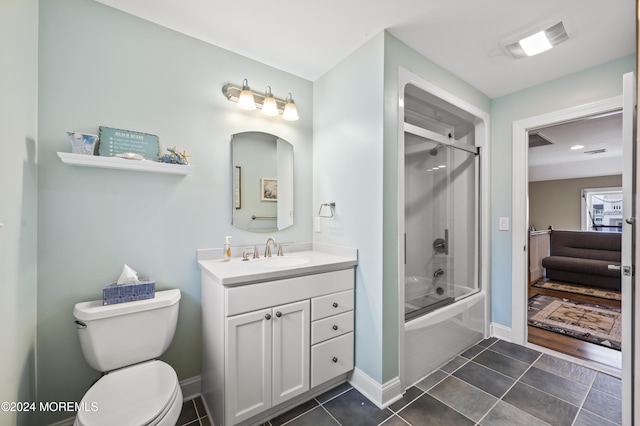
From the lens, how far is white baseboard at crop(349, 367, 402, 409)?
1690mm

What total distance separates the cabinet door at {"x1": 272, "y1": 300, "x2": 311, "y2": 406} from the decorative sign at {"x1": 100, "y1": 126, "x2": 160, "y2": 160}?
4.05 feet

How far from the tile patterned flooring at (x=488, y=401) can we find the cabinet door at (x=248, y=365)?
0.77 feet

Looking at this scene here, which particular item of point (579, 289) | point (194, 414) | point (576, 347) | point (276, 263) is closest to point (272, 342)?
point (276, 263)

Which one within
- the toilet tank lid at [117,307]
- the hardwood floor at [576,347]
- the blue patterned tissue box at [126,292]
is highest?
the blue patterned tissue box at [126,292]

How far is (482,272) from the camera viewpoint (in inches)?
103

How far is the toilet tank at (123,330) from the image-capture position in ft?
A: 4.27

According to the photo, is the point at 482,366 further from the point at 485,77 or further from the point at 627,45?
the point at 627,45

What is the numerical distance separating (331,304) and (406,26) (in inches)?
73.8

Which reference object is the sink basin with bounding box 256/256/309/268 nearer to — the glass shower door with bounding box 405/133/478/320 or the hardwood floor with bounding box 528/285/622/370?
the glass shower door with bounding box 405/133/478/320

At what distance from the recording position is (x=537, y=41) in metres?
1.80

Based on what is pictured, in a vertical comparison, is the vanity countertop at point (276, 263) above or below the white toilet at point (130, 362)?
above

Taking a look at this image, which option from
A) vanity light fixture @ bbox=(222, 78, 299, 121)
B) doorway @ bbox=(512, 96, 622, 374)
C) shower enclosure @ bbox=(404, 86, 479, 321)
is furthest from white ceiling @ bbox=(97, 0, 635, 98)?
doorway @ bbox=(512, 96, 622, 374)

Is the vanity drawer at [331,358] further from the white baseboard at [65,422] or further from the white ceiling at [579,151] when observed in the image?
the white ceiling at [579,151]

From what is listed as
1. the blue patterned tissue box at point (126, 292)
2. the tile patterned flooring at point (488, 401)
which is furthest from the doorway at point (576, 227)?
the blue patterned tissue box at point (126, 292)
